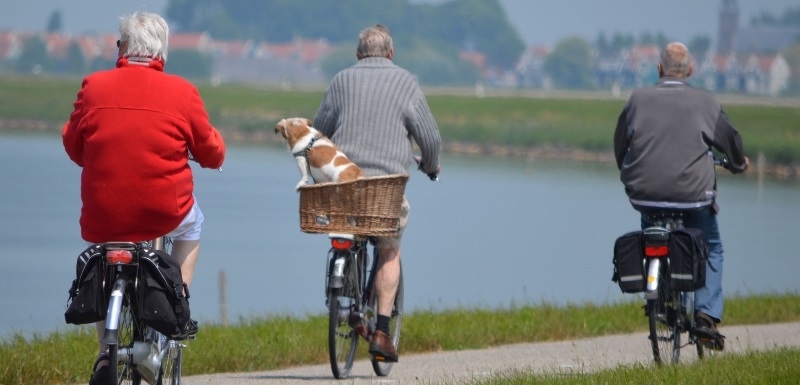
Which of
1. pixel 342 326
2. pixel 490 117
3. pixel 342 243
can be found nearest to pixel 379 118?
pixel 342 243

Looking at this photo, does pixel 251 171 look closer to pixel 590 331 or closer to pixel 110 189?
pixel 590 331

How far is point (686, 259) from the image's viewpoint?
23.4ft

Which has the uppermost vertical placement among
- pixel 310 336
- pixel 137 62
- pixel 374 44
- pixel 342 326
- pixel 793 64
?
pixel 137 62

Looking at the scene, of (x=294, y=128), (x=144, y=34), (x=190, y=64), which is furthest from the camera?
(x=190, y=64)

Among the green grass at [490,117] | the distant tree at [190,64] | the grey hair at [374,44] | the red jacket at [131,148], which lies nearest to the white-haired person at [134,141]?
the red jacket at [131,148]

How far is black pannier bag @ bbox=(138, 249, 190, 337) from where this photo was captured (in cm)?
490

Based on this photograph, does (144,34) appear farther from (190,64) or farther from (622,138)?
A: (190,64)

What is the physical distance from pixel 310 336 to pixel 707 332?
2.53 metres

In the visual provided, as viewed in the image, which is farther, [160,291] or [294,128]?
[294,128]

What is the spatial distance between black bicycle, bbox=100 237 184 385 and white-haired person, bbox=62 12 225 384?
4.0 inches

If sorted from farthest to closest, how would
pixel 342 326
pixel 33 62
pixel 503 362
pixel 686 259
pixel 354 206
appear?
1. pixel 33 62
2. pixel 503 362
3. pixel 342 326
4. pixel 686 259
5. pixel 354 206

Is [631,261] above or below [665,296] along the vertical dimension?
Answer: above

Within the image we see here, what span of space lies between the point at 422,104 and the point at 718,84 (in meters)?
190

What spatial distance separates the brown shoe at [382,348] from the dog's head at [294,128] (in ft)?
3.51
